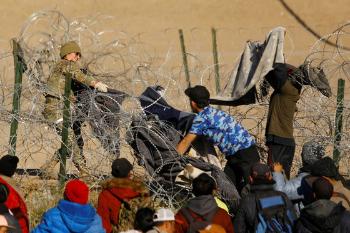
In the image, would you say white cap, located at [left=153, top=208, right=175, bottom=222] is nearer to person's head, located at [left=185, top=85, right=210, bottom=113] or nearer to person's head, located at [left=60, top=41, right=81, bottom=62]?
person's head, located at [left=185, top=85, right=210, bottom=113]

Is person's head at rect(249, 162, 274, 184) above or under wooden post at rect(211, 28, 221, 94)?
under

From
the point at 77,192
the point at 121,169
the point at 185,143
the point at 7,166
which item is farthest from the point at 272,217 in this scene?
the point at 7,166

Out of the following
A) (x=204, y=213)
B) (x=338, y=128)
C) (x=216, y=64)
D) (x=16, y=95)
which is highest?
(x=216, y=64)

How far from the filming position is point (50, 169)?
11.2 meters

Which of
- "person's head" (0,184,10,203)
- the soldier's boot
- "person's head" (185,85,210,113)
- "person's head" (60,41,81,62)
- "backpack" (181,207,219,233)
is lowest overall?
the soldier's boot

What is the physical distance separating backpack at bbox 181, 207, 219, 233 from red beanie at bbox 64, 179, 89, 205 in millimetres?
783

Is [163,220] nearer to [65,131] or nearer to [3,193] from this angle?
[3,193]

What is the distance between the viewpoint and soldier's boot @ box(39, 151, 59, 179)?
11.2 m

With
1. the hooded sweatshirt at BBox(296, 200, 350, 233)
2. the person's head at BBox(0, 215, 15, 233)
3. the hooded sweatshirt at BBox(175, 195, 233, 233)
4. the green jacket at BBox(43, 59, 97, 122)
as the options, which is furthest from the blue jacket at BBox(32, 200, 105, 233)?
the green jacket at BBox(43, 59, 97, 122)

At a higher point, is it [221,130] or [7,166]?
[221,130]

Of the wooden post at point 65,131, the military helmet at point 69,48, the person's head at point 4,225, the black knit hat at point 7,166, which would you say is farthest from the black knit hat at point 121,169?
the military helmet at point 69,48

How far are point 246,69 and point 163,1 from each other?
42.1 feet

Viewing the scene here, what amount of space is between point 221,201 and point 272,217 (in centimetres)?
102

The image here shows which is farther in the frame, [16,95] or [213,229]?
[16,95]
